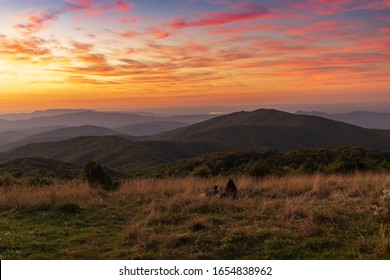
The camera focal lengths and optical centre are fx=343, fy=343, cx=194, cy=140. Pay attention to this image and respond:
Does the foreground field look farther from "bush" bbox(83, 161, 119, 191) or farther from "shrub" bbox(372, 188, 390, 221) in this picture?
"bush" bbox(83, 161, 119, 191)

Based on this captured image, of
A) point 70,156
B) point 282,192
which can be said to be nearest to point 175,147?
point 70,156

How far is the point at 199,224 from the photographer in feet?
28.5

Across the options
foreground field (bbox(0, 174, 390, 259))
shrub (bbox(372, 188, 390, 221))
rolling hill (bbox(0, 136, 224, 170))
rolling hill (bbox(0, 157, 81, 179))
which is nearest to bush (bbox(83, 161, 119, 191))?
foreground field (bbox(0, 174, 390, 259))

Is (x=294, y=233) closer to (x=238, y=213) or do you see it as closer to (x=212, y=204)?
(x=238, y=213)

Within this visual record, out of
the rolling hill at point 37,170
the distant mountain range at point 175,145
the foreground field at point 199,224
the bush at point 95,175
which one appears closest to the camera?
the foreground field at point 199,224

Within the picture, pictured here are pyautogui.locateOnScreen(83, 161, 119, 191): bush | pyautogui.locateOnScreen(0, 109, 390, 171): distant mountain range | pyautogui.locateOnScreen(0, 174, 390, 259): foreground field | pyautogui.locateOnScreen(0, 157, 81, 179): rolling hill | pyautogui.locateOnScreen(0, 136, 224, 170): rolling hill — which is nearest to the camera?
Answer: pyautogui.locateOnScreen(0, 174, 390, 259): foreground field

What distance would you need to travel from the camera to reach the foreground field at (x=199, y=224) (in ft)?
23.5

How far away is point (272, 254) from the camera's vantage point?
688cm

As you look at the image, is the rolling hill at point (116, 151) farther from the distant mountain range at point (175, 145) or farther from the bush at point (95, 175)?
the bush at point (95, 175)

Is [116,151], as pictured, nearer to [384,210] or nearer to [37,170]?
[37,170]

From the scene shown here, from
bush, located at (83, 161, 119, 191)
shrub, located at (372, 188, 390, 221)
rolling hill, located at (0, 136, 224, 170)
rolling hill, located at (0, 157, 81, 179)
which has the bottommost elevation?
rolling hill, located at (0, 136, 224, 170)

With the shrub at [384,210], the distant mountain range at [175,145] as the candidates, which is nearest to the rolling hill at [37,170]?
the shrub at [384,210]

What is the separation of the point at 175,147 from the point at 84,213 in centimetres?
13602

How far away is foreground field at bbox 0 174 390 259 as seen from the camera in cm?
717
